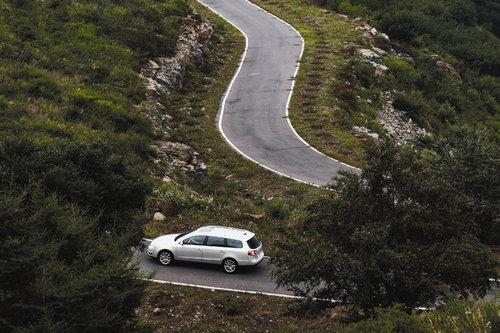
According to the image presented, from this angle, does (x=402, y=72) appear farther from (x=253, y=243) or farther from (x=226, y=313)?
(x=226, y=313)

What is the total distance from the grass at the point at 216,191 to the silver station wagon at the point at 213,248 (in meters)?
1.64

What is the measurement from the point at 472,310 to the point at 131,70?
27.3 metres

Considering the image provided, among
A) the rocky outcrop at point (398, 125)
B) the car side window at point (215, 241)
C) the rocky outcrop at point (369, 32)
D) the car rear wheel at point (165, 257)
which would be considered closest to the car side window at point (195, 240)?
the car side window at point (215, 241)

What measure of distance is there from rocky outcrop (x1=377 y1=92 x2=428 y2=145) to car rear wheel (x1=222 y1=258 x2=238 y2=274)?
58.2 ft

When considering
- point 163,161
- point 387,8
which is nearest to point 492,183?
point 163,161

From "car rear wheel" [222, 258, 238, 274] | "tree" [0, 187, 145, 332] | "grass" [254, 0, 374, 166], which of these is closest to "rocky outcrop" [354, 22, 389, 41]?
"grass" [254, 0, 374, 166]

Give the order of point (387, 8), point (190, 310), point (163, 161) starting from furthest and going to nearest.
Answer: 1. point (387, 8)
2. point (163, 161)
3. point (190, 310)

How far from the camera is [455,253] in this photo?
11.5m

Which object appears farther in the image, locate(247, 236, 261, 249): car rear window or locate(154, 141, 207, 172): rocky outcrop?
locate(154, 141, 207, 172): rocky outcrop

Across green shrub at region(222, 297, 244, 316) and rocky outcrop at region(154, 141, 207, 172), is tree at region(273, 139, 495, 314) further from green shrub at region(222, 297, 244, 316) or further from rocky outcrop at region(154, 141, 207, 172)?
rocky outcrop at region(154, 141, 207, 172)

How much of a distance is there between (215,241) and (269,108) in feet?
59.2

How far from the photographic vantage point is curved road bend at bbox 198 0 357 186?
90.8ft

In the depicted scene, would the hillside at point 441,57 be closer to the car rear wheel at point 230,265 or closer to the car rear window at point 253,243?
the car rear window at point 253,243

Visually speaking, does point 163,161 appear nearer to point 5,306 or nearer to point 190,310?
point 190,310
